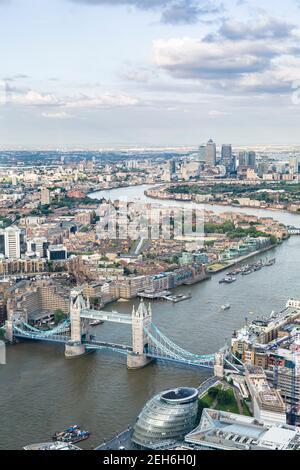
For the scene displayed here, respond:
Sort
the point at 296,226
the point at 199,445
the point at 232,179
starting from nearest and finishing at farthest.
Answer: the point at 199,445 → the point at 296,226 → the point at 232,179

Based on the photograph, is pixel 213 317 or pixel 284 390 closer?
pixel 284 390

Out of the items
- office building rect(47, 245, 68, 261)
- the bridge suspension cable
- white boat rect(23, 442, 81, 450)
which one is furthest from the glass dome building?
office building rect(47, 245, 68, 261)

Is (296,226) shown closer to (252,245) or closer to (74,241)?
(252,245)

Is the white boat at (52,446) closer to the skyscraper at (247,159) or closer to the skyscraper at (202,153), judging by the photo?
the skyscraper at (247,159)

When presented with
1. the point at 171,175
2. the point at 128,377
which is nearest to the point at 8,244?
the point at 128,377

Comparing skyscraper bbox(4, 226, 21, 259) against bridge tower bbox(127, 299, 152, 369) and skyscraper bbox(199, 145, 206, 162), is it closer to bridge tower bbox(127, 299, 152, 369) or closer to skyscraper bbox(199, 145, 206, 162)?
bridge tower bbox(127, 299, 152, 369)

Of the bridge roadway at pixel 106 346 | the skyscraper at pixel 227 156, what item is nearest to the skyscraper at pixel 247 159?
Answer: the skyscraper at pixel 227 156
